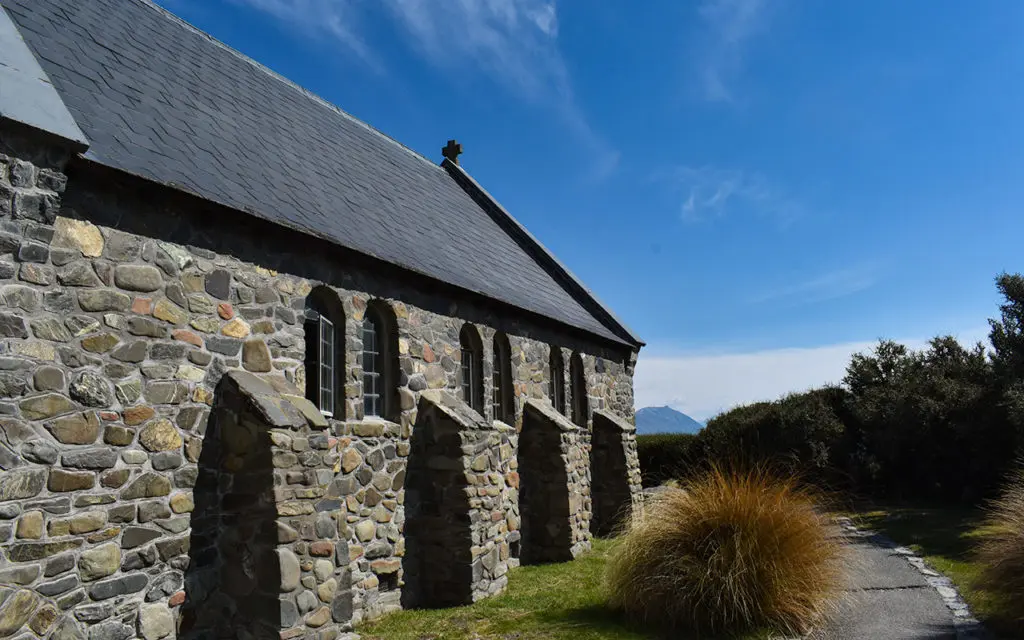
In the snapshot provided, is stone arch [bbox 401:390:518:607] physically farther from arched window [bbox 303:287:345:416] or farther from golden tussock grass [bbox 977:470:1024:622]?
golden tussock grass [bbox 977:470:1024:622]

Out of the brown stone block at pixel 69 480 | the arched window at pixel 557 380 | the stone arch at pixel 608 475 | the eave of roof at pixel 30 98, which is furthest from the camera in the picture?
the stone arch at pixel 608 475

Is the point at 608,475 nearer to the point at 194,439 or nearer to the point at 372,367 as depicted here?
the point at 372,367

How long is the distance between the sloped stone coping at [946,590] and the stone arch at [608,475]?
4.41 meters

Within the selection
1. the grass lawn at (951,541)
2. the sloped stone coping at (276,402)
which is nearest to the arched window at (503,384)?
the sloped stone coping at (276,402)

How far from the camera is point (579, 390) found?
15.0 metres

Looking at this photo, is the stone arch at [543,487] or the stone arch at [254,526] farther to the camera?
the stone arch at [543,487]

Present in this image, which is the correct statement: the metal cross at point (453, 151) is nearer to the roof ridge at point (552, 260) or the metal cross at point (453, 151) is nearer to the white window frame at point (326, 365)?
the roof ridge at point (552, 260)

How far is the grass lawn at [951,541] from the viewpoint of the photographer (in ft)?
23.8

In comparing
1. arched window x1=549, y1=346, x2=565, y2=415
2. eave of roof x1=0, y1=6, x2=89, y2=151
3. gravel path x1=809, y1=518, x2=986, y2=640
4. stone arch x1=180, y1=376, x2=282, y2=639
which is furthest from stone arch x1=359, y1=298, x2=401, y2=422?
gravel path x1=809, y1=518, x2=986, y2=640

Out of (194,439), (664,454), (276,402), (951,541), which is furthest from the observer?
(664,454)

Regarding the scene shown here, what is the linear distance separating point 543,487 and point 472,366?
2.67 m

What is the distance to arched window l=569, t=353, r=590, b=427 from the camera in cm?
1488

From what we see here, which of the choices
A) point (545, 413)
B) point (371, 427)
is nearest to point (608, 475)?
point (545, 413)

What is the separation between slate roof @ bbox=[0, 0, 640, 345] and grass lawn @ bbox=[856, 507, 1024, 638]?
275 inches
